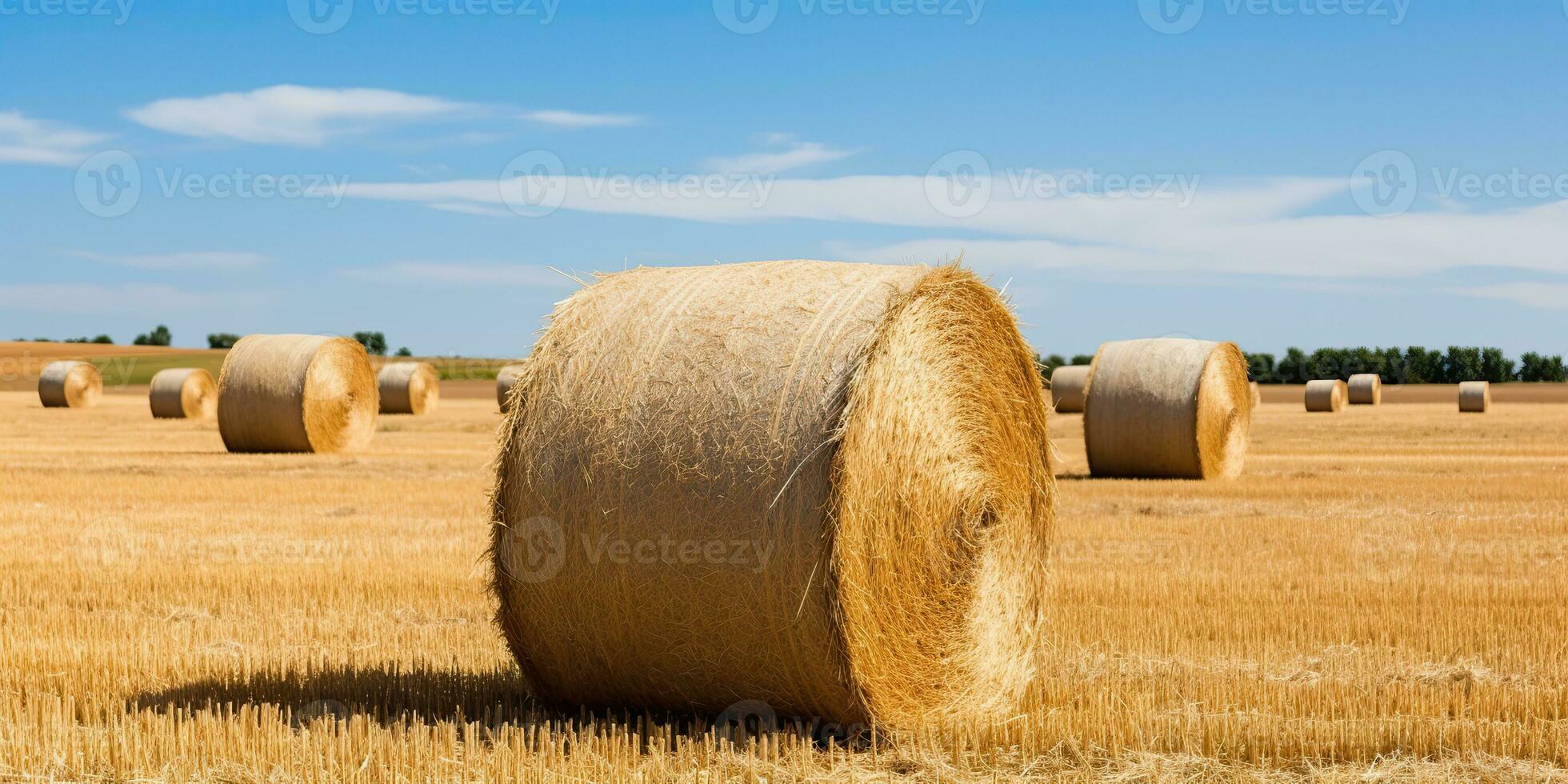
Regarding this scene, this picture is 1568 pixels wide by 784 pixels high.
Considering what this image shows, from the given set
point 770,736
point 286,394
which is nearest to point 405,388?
point 286,394

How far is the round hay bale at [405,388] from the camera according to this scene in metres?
40.2

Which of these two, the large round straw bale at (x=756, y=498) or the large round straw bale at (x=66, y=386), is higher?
the large round straw bale at (x=66, y=386)

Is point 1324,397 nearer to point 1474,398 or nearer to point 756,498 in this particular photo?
point 1474,398

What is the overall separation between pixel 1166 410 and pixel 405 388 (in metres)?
26.0

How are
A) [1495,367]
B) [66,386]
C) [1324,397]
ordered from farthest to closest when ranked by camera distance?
[1495,367] → [1324,397] → [66,386]

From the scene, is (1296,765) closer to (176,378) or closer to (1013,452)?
(1013,452)

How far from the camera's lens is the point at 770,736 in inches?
245

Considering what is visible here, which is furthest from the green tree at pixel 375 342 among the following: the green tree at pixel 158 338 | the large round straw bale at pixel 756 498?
the large round straw bale at pixel 756 498

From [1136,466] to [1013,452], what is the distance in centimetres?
1213

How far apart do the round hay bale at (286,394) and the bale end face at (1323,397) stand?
104ft

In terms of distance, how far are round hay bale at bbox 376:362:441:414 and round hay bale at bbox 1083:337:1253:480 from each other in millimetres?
24729

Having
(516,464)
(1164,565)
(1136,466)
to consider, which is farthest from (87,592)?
(1136,466)

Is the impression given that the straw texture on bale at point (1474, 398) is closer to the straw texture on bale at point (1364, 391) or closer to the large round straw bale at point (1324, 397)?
the large round straw bale at point (1324, 397)

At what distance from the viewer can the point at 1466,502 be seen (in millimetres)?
16094
